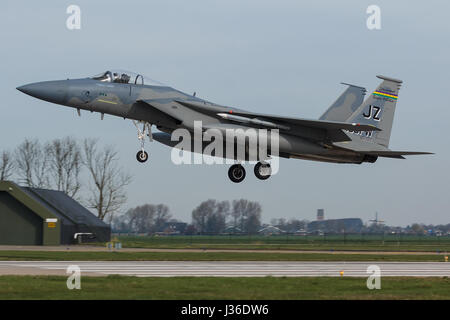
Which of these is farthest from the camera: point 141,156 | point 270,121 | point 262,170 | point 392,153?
point 392,153

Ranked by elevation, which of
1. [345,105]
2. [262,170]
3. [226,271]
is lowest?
[226,271]

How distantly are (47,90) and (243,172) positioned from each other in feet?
27.3

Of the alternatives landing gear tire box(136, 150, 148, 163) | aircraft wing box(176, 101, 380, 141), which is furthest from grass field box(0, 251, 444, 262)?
landing gear tire box(136, 150, 148, 163)

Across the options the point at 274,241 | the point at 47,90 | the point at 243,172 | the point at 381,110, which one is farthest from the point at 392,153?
the point at 274,241

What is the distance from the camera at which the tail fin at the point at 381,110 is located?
28.4 m

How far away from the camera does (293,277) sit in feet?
65.9

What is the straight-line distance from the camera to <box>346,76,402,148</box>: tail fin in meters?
28.4

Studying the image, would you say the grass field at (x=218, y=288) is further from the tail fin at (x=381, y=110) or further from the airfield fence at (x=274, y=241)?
the airfield fence at (x=274, y=241)

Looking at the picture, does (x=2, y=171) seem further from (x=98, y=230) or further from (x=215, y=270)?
(x=215, y=270)

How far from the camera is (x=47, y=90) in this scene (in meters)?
21.6

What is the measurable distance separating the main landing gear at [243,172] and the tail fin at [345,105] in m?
4.80

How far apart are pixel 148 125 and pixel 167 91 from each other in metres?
1.46

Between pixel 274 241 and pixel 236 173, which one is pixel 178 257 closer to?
pixel 236 173
